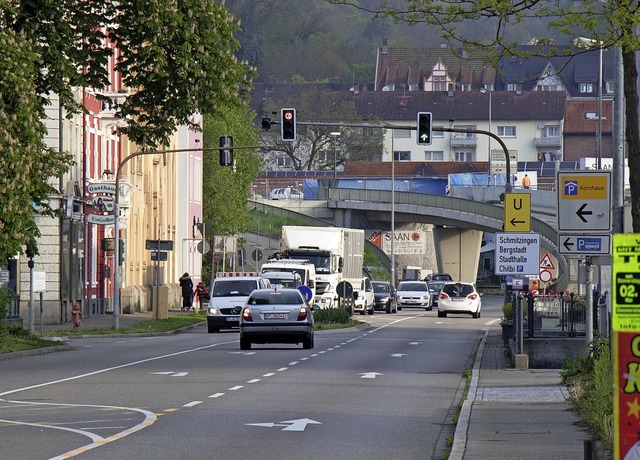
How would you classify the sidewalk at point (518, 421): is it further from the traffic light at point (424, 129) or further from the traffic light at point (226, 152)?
the traffic light at point (226, 152)

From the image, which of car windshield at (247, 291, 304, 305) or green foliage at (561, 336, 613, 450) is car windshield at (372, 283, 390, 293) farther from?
green foliage at (561, 336, 613, 450)

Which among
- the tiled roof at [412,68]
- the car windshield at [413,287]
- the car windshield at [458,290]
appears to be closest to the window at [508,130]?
the tiled roof at [412,68]

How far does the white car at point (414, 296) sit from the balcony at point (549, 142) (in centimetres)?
9006

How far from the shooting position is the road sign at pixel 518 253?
31.7 meters

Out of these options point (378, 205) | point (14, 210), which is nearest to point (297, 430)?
point (14, 210)

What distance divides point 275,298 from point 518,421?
1819 centimetres

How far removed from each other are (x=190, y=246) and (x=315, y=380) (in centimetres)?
5889

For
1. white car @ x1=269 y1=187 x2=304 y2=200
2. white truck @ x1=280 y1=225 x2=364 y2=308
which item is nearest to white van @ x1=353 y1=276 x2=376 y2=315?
white truck @ x1=280 y1=225 x2=364 y2=308

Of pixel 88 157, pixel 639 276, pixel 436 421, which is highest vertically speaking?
pixel 88 157

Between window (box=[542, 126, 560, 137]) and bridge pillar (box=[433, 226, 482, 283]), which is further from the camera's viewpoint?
window (box=[542, 126, 560, 137])

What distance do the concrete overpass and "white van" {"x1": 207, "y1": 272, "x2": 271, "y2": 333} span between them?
41.3 meters

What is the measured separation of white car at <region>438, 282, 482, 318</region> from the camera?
6744cm

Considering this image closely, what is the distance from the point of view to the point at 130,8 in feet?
96.8

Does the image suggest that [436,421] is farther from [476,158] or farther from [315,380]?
[476,158]
